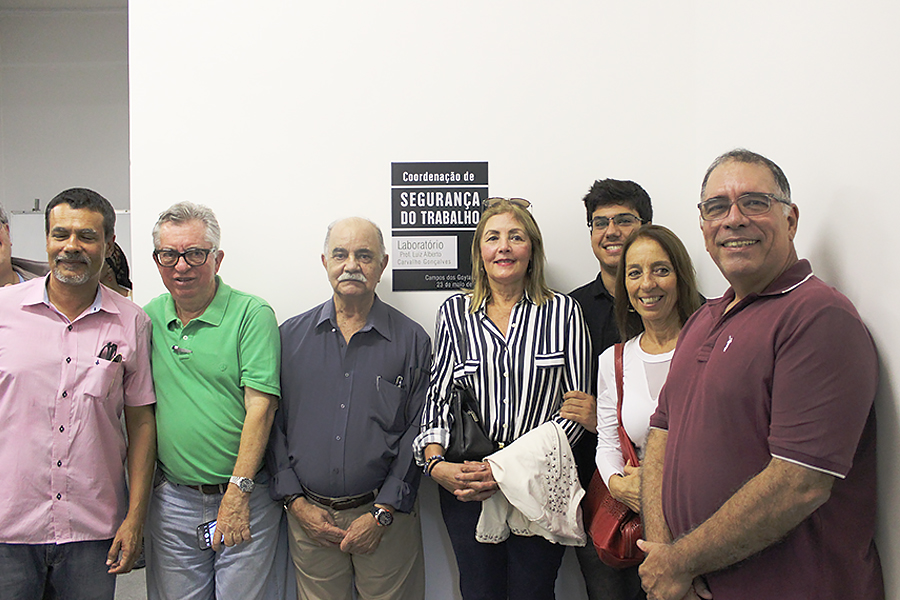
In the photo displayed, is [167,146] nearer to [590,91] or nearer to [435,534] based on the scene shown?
[590,91]

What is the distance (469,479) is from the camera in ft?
7.05

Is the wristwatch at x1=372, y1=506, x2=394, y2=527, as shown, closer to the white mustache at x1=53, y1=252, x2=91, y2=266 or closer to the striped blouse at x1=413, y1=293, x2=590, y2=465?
the striped blouse at x1=413, y1=293, x2=590, y2=465

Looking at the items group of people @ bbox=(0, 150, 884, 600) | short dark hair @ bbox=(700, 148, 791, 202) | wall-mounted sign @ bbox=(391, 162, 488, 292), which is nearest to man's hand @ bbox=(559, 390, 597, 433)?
group of people @ bbox=(0, 150, 884, 600)

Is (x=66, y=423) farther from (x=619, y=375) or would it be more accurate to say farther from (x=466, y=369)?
(x=619, y=375)

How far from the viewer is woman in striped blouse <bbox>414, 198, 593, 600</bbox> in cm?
222

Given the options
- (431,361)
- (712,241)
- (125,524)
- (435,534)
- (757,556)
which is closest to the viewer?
(757,556)

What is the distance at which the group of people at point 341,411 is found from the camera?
79.1 inches

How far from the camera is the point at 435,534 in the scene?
2787 millimetres

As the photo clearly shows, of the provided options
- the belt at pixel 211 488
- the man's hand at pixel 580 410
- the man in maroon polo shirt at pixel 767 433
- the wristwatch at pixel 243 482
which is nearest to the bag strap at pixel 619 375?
the man's hand at pixel 580 410

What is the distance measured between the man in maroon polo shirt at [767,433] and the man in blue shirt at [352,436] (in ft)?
3.69

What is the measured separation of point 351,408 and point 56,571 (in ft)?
3.86

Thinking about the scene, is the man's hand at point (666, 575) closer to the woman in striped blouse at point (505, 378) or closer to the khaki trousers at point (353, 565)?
the woman in striped blouse at point (505, 378)

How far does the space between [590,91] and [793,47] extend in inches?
39.4

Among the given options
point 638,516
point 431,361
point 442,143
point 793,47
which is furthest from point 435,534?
point 793,47
